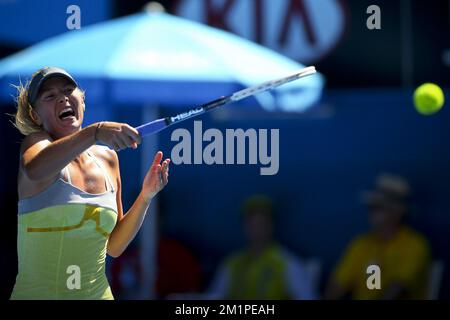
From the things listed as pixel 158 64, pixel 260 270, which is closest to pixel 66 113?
pixel 158 64

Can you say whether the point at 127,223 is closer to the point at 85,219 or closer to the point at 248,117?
the point at 85,219

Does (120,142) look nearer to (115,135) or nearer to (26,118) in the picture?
(115,135)

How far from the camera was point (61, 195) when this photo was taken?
2.94 m

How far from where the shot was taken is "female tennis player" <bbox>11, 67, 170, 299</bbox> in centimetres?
282

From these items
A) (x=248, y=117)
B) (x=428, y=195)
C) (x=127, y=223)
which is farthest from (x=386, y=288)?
(x=127, y=223)

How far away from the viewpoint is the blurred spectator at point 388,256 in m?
5.30

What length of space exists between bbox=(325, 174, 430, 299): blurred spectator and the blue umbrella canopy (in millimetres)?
757

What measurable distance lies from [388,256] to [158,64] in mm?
1514

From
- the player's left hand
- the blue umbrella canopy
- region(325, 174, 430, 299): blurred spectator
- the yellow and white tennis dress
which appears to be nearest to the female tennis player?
the yellow and white tennis dress

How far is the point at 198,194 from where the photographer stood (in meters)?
6.00

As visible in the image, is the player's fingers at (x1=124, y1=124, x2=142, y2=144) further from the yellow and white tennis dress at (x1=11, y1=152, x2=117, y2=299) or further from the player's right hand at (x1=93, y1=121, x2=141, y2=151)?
the yellow and white tennis dress at (x1=11, y1=152, x2=117, y2=299)

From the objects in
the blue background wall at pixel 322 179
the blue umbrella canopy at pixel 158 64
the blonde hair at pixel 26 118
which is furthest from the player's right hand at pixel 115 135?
the blue background wall at pixel 322 179

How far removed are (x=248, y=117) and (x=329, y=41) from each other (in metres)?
0.78

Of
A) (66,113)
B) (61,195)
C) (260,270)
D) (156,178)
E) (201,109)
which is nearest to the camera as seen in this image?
(61,195)
